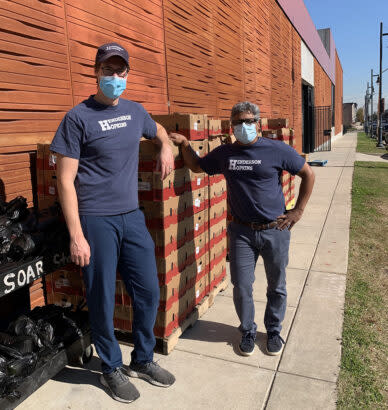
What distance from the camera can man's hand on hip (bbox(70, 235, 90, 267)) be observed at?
2.70 metres

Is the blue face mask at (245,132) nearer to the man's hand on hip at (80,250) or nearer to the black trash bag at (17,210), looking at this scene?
the man's hand on hip at (80,250)

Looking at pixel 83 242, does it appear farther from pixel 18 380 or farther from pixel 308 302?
pixel 308 302

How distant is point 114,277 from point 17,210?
885 mm

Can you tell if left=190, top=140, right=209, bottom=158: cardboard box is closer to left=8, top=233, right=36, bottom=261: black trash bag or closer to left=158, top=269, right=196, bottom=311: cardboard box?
left=158, top=269, right=196, bottom=311: cardboard box

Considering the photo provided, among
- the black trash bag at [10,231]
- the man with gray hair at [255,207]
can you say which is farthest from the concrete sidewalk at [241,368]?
the black trash bag at [10,231]

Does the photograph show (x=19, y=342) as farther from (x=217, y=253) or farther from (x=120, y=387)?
(x=217, y=253)

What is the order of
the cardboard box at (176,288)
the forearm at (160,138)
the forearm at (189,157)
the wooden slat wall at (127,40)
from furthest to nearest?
the wooden slat wall at (127,40) < the forearm at (189,157) < the cardboard box at (176,288) < the forearm at (160,138)

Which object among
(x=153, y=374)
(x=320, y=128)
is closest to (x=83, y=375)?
(x=153, y=374)

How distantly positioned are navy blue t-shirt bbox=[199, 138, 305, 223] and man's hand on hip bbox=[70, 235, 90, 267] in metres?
1.39

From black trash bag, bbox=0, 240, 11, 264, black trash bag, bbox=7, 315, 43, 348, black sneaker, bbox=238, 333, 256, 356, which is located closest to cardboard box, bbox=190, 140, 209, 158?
black sneaker, bbox=238, 333, 256, 356

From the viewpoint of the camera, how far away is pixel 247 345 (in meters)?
3.64

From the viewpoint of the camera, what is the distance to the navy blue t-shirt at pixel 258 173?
3.35 m

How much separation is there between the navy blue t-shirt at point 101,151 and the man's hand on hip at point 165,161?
0.36 meters

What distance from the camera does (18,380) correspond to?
2.69 metres
